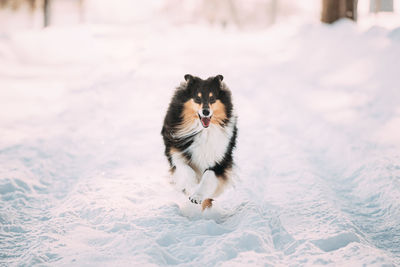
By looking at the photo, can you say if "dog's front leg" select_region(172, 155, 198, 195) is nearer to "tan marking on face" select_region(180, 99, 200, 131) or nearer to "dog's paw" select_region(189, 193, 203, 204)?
"dog's paw" select_region(189, 193, 203, 204)

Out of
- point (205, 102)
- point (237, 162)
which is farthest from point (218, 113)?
point (237, 162)

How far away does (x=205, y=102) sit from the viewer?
12.7 ft

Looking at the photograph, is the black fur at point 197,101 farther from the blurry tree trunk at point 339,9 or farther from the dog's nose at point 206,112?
the blurry tree trunk at point 339,9

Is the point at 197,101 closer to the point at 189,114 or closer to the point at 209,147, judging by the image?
the point at 189,114

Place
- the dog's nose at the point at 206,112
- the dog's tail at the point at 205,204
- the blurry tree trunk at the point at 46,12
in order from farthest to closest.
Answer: the blurry tree trunk at the point at 46,12 < the dog's tail at the point at 205,204 < the dog's nose at the point at 206,112

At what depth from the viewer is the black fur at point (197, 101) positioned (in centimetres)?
404

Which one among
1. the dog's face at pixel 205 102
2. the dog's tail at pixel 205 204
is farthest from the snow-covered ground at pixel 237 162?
the dog's face at pixel 205 102

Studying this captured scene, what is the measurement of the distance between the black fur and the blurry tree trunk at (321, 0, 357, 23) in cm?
885

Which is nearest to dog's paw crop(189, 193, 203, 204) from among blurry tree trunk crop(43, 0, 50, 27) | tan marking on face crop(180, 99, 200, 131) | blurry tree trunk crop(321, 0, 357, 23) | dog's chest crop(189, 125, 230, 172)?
dog's chest crop(189, 125, 230, 172)

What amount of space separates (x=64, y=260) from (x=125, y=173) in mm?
2602

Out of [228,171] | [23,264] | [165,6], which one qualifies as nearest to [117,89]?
[228,171]

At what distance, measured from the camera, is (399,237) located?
12.0 feet

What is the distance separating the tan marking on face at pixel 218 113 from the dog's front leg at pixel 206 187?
0.54 meters

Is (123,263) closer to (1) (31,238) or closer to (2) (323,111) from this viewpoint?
(1) (31,238)
